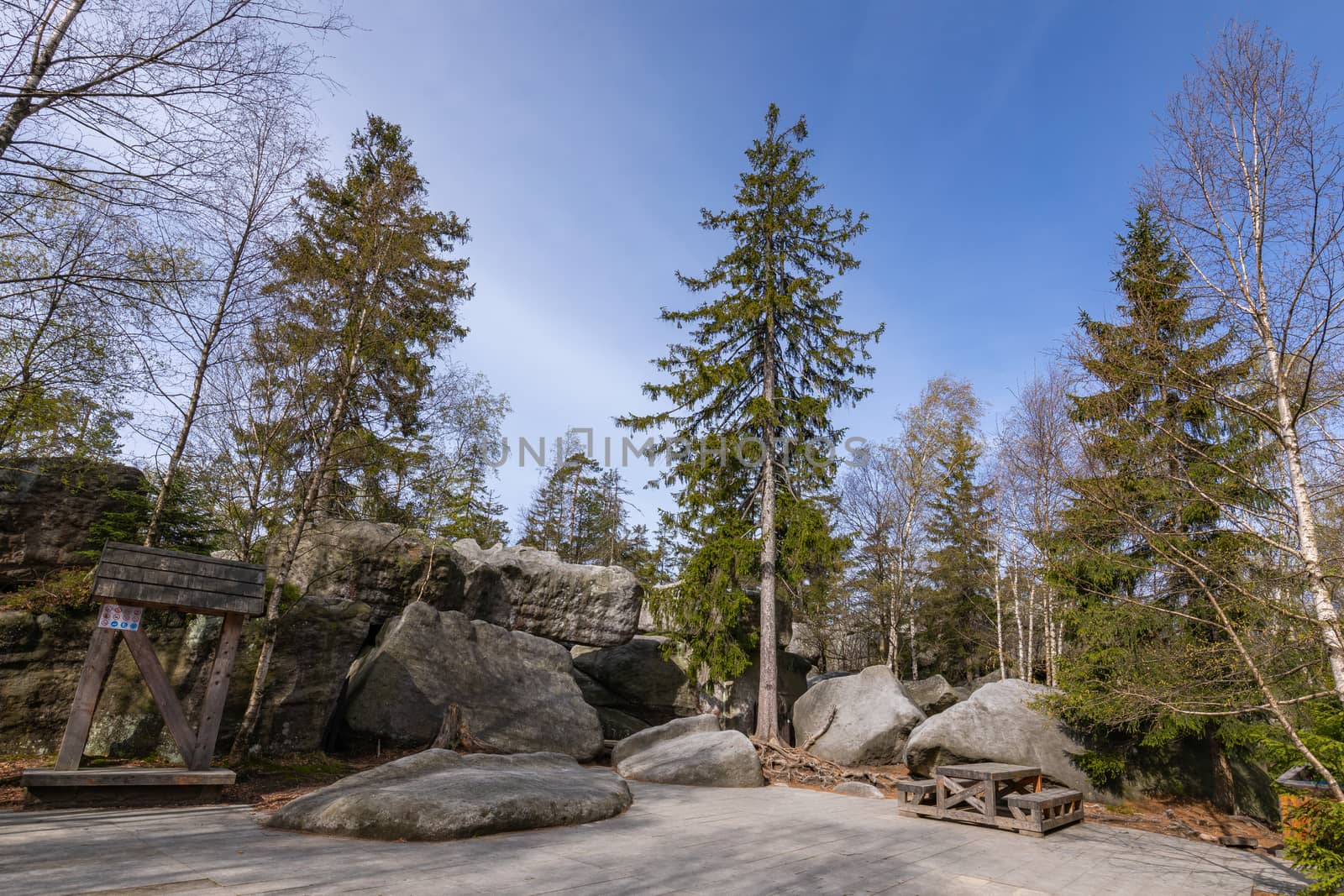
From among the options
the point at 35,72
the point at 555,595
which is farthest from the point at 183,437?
the point at 555,595

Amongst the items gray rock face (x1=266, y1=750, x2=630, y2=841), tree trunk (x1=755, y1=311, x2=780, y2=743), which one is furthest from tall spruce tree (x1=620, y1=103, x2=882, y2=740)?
gray rock face (x1=266, y1=750, x2=630, y2=841)

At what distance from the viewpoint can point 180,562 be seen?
296 inches

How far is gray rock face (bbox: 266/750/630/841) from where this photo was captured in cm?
548

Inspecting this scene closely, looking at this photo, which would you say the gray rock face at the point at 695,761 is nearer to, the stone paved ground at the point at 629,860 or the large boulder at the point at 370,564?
the stone paved ground at the point at 629,860

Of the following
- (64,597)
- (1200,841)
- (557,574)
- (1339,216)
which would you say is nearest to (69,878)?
(64,597)

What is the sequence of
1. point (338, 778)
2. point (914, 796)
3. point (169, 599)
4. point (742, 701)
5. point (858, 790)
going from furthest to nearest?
point (742, 701)
point (858, 790)
point (338, 778)
point (914, 796)
point (169, 599)

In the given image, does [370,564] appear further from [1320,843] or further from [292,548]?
[1320,843]

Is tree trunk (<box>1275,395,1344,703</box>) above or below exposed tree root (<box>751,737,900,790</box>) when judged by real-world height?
above

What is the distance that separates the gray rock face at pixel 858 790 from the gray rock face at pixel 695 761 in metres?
1.40

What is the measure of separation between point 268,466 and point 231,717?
366 centimetres

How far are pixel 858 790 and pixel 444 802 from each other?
7.64m

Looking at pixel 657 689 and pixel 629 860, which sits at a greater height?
pixel 657 689

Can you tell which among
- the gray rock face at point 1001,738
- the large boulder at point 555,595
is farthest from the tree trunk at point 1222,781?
the large boulder at point 555,595

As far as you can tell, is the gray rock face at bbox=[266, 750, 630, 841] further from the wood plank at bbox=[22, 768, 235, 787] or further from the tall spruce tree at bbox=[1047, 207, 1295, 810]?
the tall spruce tree at bbox=[1047, 207, 1295, 810]
